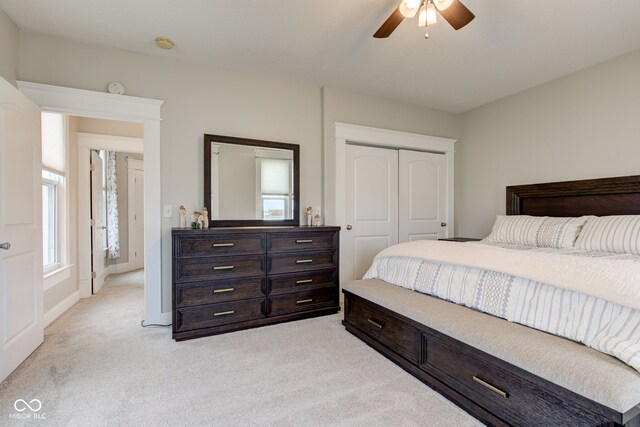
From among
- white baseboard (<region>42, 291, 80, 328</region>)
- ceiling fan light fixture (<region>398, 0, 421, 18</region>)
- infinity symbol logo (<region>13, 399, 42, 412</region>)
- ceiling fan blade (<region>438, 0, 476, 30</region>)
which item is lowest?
infinity symbol logo (<region>13, 399, 42, 412</region>)

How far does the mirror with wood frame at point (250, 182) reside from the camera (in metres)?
3.14

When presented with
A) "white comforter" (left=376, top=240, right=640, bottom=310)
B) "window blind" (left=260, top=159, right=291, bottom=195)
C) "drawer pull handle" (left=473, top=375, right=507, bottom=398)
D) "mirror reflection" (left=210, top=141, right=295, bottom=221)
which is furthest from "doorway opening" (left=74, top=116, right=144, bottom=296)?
"drawer pull handle" (left=473, top=375, right=507, bottom=398)

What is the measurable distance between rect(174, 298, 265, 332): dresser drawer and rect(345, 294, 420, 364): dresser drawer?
863 mm

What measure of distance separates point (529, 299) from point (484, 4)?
80.2 inches

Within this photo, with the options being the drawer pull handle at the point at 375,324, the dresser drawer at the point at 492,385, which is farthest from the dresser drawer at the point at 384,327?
the dresser drawer at the point at 492,385

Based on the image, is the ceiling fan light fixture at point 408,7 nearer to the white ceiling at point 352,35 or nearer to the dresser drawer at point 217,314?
the white ceiling at point 352,35

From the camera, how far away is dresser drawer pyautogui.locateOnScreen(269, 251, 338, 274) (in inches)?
117

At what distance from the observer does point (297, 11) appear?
7.54 feet

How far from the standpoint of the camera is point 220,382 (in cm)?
198

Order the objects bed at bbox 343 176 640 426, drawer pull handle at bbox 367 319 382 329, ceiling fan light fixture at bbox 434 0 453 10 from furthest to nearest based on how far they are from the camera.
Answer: drawer pull handle at bbox 367 319 382 329
ceiling fan light fixture at bbox 434 0 453 10
bed at bbox 343 176 640 426

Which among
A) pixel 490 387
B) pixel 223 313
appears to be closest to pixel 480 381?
pixel 490 387

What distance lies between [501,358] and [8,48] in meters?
3.90

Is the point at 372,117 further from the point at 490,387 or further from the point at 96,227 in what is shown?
the point at 96,227

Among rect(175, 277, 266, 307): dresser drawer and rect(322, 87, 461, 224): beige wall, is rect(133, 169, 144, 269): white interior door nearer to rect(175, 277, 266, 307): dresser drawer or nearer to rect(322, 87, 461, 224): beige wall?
rect(175, 277, 266, 307): dresser drawer
